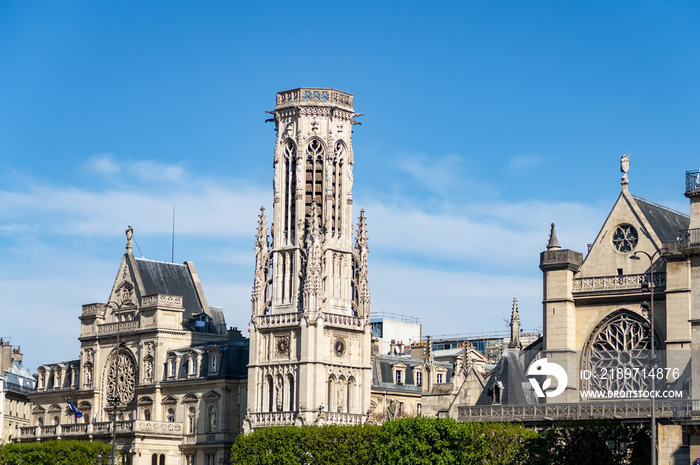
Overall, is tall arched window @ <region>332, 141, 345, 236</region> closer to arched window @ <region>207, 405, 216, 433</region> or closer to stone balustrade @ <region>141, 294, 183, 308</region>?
stone balustrade @ <region>141, 294, 183, 308</region>

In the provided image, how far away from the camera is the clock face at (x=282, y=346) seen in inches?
4171

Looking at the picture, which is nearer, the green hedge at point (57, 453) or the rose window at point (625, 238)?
the rose window at point (625, 238)

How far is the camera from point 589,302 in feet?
285

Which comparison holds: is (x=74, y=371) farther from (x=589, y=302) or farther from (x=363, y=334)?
(x=589, y=302)

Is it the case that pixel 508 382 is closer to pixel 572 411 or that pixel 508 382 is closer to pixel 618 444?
pixel 572 411

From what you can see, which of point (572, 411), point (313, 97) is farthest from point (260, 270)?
point (572, 411)

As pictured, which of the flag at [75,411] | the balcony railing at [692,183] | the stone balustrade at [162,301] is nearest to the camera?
the balcony railing at [692,183]

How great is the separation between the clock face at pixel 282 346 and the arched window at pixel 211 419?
8978 mm

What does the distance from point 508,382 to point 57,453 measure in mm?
37760

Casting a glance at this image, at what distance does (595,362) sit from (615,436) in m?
13.7

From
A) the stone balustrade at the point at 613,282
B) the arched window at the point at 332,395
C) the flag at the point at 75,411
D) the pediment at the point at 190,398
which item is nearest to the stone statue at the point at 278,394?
the arched window at the point at 332,395

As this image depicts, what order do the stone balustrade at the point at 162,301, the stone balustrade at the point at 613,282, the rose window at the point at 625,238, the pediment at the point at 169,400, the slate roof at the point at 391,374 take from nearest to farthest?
the stone balustrade at the point at 613,282, the rose window at the point at 625,238, the pediment at the point at 169,400, the stone balustrade at the point at 162,301, the slate roof at the point at 391,374

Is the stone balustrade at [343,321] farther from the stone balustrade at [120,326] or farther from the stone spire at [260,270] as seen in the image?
the stone balustrade at [120,326]

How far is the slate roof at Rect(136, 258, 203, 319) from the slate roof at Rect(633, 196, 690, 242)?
151 ft
